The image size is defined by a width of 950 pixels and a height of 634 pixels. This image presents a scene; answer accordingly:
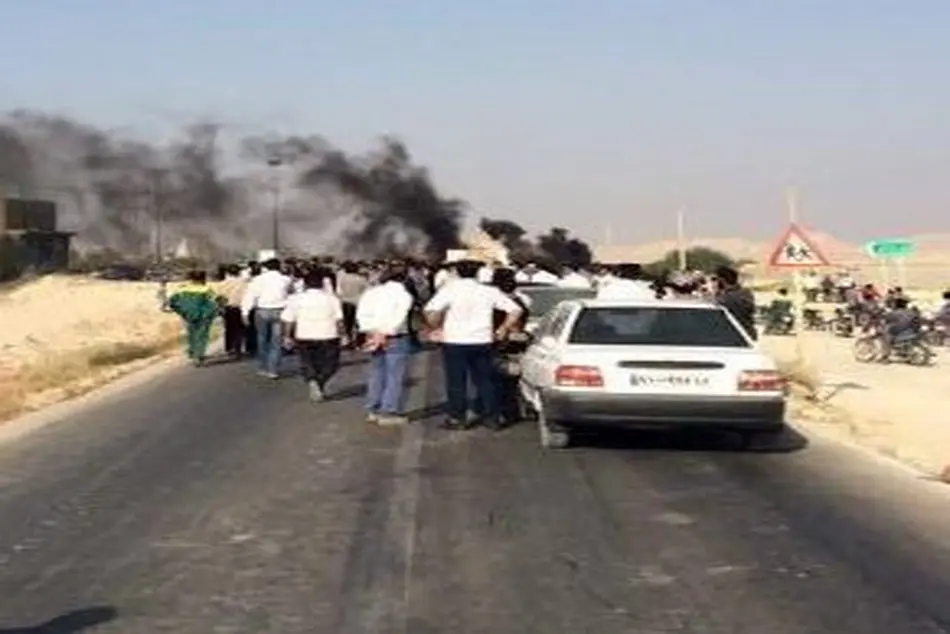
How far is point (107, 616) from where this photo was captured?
6895 millimetres

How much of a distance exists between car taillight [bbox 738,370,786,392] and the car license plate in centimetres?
31

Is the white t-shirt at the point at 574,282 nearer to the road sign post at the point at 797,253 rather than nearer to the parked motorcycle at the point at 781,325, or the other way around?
the road sign post at the point at 797,253

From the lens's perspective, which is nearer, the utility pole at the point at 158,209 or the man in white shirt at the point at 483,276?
the man in white shirt at the point at 483,276

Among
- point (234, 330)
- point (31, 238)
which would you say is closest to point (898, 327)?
point (234, 330)

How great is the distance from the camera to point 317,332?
18.5 metres

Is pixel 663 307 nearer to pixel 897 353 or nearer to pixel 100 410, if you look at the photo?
pixel 100 410

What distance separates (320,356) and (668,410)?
6401 millimetres

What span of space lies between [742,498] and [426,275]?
78.8 feet

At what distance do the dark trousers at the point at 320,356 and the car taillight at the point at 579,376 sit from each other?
5583 mm

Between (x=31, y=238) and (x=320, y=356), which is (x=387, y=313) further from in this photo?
(x=31, y=238)

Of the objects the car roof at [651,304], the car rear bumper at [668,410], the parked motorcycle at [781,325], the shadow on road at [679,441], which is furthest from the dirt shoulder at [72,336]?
the parked motorcycle at [781,325]

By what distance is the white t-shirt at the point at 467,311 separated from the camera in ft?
49.5

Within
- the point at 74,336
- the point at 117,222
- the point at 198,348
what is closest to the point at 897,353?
the point at 198,348

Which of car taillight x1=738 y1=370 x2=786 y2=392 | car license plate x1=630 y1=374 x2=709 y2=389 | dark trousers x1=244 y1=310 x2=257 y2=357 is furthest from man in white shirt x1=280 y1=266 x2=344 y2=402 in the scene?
dark trousers x1=244 y1=310 x2=257 y2=357
